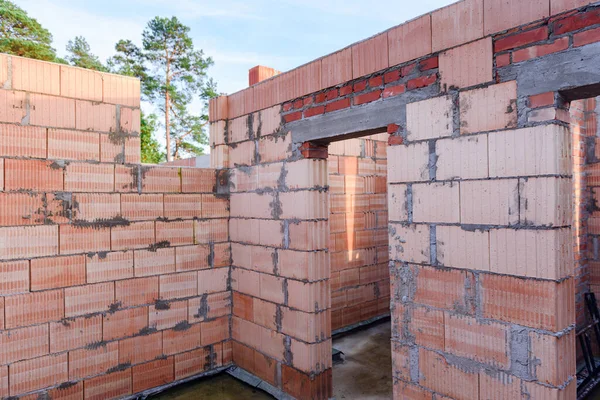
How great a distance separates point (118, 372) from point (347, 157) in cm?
372

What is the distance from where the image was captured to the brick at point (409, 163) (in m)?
2.62

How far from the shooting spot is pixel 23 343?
3.25m

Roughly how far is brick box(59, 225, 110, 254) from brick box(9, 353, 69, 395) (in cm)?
93

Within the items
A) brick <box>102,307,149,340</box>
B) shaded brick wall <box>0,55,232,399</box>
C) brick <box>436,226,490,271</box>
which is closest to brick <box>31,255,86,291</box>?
shaded brick wall <box>0,55,232,399</box>

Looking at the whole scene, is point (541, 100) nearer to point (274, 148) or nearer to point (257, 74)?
point (274, 148)

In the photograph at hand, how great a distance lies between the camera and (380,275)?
6008mm

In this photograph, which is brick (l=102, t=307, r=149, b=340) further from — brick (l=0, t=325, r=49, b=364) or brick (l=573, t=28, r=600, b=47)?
brick (l=573, t=28, r=600, b=47)

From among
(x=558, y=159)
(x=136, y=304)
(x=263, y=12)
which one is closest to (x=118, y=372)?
(x=136, y=304)

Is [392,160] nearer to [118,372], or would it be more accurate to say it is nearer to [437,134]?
[437,134]

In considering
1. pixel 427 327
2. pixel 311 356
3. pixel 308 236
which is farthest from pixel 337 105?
pixel 311 356

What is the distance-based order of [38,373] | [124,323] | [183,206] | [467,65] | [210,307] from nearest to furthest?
[467,65], [38,373], [124,323], [183,206], [210,307]

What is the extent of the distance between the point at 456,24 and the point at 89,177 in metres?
3.23

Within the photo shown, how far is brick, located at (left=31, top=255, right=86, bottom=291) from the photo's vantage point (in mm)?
3297

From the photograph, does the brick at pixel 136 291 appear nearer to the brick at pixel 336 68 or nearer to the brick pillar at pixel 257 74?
the brick at pixel 336 68
